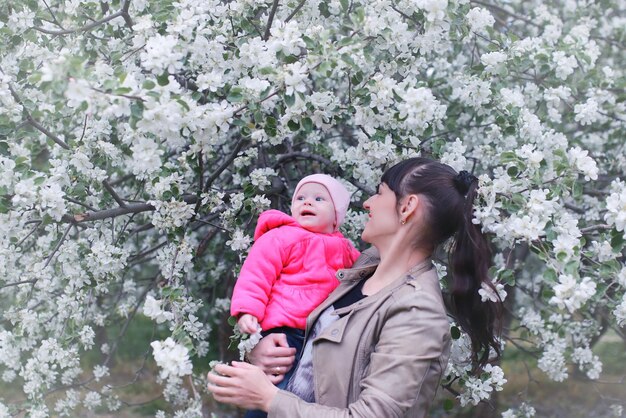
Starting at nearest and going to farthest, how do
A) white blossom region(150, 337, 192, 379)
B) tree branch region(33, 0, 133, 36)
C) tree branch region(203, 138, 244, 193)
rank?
white blossom region(150, 337, 192, 379) < tree branch region(33, 0, 133, 36) < tree branch region(203, 138, 244, 193)

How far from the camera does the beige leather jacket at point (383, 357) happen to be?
6.33ft

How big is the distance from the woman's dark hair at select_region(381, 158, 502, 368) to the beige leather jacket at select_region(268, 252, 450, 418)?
0.51 ft

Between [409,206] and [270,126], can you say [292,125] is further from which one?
[409,206]

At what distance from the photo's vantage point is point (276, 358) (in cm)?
224

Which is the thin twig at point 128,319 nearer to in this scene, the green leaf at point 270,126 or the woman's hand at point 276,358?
the green leaf at point 270,126

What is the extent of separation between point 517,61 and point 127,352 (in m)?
4.52

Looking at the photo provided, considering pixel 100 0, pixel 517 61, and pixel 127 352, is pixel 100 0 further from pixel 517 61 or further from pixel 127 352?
pixel 127 352

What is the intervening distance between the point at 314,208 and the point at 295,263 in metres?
0.20

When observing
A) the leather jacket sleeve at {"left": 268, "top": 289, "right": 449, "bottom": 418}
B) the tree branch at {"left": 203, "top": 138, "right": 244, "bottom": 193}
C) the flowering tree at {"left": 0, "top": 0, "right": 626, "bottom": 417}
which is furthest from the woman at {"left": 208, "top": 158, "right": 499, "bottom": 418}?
the tree branch at {"left": 203, "top": 138, "right": 244, "bottom": 193}

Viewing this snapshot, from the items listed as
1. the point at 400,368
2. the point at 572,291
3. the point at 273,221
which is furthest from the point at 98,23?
the point at 572,291

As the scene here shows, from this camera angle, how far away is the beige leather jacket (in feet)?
6.33

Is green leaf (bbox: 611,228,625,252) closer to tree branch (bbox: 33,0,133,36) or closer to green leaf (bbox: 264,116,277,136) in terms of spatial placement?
green leaf (bbox: 264,116,277,136)

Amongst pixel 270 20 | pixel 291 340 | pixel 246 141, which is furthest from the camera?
pixel 246 141

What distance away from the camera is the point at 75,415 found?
4984 millimetres
